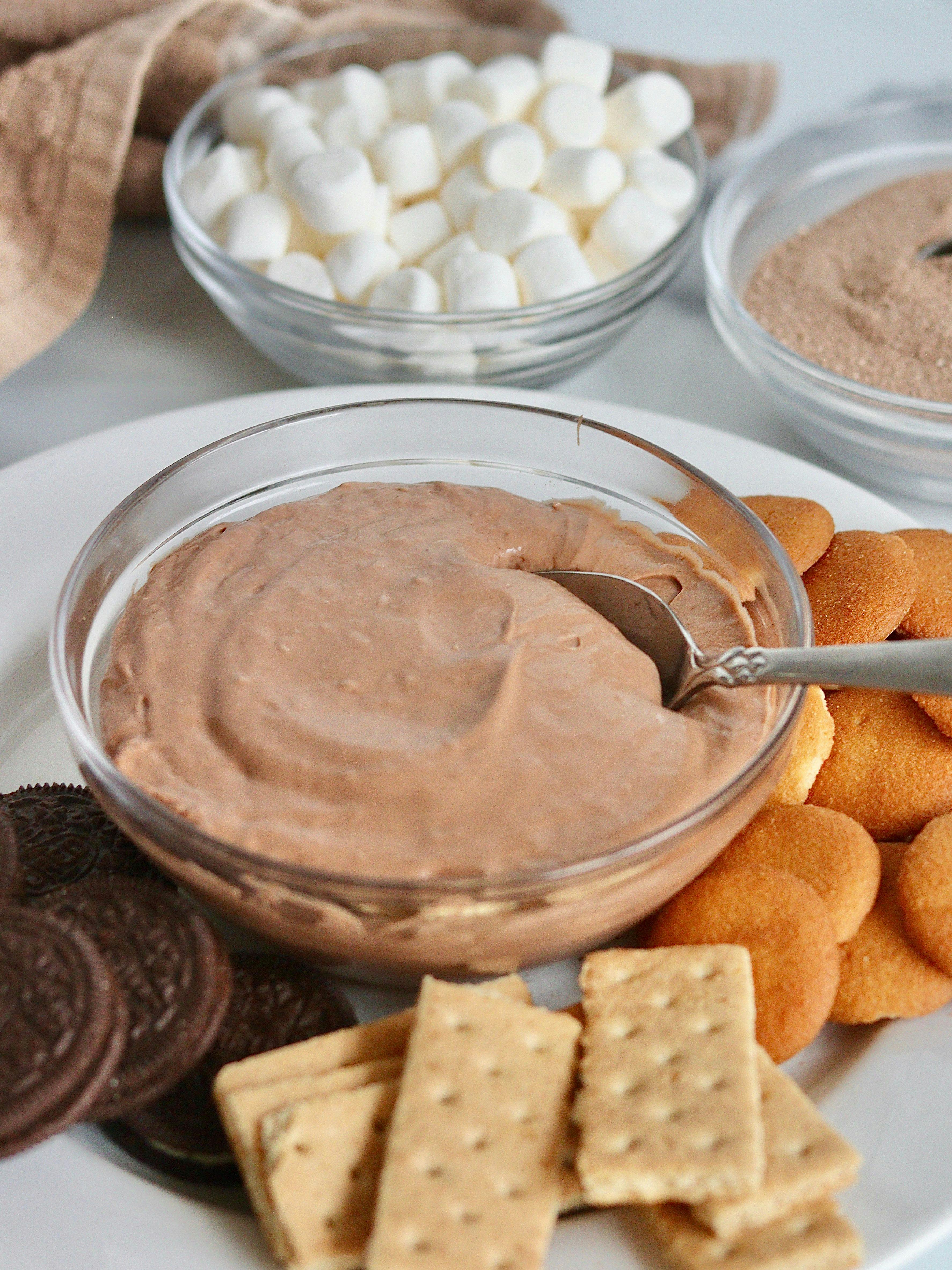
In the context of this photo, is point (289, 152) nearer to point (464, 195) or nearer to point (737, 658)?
point (464, 195)

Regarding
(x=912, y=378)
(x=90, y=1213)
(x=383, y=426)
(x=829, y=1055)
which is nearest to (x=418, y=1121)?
(x=90, y=1213)

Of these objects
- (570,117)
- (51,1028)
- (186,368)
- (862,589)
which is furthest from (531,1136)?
(570,117)

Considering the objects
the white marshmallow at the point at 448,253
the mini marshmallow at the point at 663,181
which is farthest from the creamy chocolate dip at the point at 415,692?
the mini marshmallow at the point at 663,181

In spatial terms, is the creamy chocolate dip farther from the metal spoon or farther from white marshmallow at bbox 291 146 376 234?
white marshmallow at bbox 291 146 376 234

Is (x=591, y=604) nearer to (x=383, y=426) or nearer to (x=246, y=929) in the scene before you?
(x=383, y=426)

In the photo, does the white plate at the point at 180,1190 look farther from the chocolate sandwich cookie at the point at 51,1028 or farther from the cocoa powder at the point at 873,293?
the cocoa powder at the point at 873,293

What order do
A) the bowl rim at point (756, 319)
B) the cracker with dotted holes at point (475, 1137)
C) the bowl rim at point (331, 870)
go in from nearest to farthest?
the cracker with dotted holes at point (475, 1137) < the bowl rim at point (331, 870) < the bowl rim at point (756, 319)
